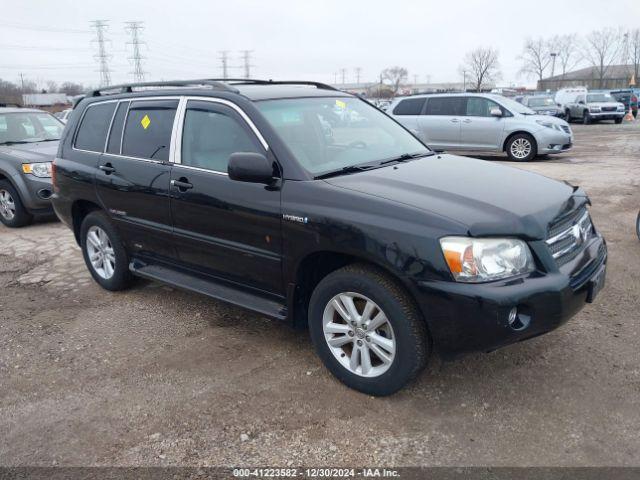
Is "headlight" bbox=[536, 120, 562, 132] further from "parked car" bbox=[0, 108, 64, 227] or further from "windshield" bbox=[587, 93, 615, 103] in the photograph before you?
"windshield" bbox=[587, 93, 615, 103]

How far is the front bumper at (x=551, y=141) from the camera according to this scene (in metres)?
13.2

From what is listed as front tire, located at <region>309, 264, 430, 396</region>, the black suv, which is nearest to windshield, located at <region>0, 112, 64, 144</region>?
Answer: the black suv

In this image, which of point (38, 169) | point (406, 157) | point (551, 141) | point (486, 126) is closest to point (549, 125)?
point (551, 141)

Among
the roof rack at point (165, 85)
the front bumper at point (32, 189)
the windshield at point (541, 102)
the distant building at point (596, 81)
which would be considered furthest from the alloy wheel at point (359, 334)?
the distant building at point (596, 81)

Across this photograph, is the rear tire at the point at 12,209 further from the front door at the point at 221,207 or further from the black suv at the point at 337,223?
the front door at the point at 221,207

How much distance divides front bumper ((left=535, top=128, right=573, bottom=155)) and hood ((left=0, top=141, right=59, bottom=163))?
10546 mm

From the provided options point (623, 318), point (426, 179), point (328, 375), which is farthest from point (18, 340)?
point (623, 318)

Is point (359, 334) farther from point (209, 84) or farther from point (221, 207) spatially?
point (209, 84)

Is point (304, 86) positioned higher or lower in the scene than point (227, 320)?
higher

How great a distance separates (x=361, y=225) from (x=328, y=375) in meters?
1.13

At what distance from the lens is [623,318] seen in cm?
423

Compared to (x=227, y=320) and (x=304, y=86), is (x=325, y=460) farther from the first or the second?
(x=304, y=86)

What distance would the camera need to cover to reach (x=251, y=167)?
342 cm

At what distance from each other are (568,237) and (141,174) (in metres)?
3.21
